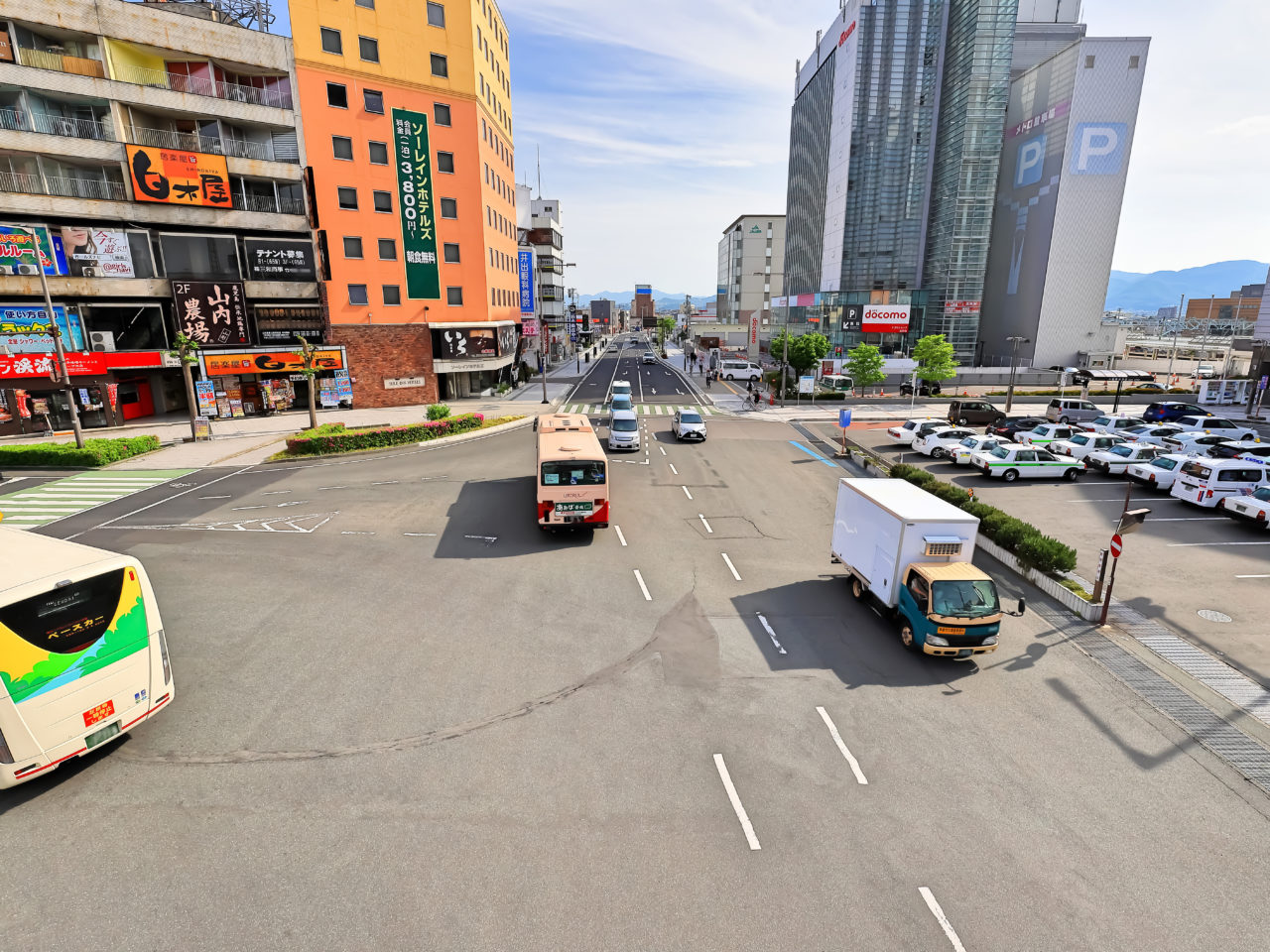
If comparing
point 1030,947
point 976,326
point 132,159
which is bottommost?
point 1030,947

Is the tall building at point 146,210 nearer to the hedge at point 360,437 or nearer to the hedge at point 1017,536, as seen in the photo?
the hedge at point 360,437

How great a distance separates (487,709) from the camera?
11.5m

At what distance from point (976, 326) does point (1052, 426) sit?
52.3 meters

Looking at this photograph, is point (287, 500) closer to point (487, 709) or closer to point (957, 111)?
point (487, 709)

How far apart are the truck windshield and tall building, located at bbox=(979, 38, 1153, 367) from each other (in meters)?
75.5

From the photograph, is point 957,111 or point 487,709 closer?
point 487,709

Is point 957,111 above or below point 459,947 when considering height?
above

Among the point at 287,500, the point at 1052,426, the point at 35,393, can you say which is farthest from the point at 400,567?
the point at 35,393

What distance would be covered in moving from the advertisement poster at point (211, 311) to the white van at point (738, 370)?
50752 mm

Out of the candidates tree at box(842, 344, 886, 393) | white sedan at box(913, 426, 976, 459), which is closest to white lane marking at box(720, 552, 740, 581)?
white sedan at box(913, 426, 976, 459)

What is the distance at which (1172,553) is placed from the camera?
19.6 m

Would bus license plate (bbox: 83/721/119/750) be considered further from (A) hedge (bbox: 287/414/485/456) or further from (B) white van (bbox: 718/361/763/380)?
(B) white van (bbox: 718/361/763/380)

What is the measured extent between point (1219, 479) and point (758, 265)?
11872 cm

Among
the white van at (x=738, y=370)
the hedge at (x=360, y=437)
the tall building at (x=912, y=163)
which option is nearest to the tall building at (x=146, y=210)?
the hedge at (x=360, y=437)
